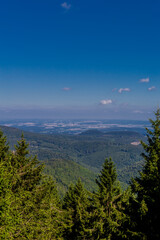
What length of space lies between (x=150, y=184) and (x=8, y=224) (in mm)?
7944

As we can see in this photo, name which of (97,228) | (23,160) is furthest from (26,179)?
(97,228)

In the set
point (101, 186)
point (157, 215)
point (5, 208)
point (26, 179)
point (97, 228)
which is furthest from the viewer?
point (101, 186)

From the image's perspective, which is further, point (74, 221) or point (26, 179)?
point (74, 221)

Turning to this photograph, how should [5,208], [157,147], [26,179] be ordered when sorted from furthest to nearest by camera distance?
[26,179]
[157,147]
[5,208]

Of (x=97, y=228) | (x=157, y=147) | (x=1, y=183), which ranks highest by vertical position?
(x=157, y=147)

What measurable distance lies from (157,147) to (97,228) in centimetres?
805

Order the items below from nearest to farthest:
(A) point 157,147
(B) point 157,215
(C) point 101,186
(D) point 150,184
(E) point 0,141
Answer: (B) point 157,215 → (D) point 150,184 → (A) point 157,147 → (C) point 101,186 → (E) point 0,141

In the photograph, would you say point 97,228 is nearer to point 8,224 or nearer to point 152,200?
point 152,200

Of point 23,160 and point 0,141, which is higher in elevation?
point 0,141

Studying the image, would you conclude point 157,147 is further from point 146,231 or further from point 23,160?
point 23,160

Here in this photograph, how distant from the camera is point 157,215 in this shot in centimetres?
834

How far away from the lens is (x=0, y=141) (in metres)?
20.4

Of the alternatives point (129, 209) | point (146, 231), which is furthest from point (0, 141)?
point (146, 231)

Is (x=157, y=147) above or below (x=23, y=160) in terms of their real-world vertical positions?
above
